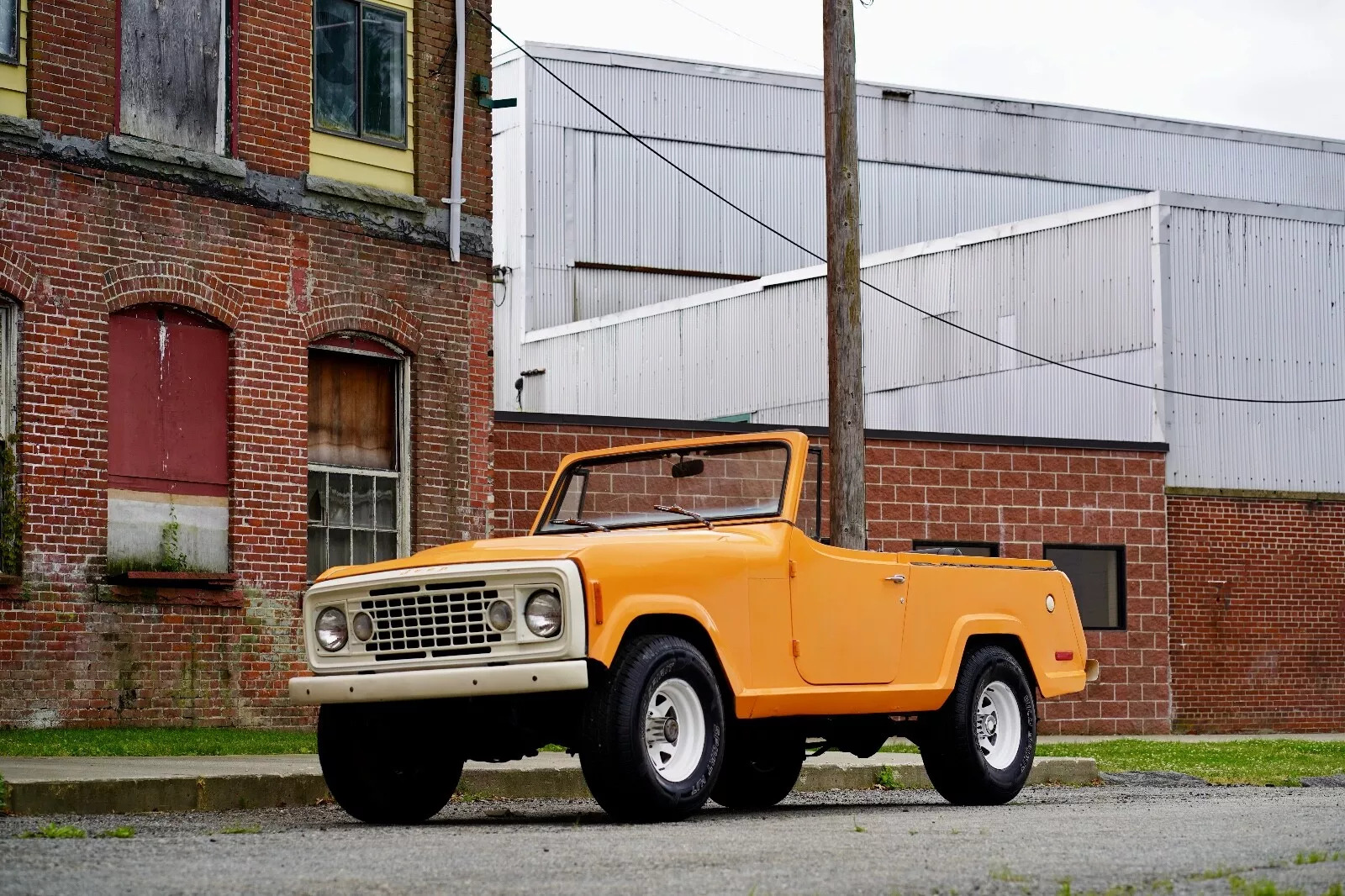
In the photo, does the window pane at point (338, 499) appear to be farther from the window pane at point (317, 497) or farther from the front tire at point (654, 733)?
the front tire at point (654, 733)

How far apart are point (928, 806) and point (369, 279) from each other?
27.7ft

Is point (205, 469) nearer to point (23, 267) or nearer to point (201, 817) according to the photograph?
point (23, 267)

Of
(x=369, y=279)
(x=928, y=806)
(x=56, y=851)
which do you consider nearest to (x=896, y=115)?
(x=369, y=279)

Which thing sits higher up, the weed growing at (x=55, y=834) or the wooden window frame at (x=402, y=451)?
the wooden window frame at (x=402, y=451)

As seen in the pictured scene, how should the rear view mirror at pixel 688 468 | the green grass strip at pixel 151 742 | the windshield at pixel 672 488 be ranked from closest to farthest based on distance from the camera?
the windshield at pixel 672 488 < the rear view mirror at pixel 688 468 < the green grass strip at pixel 151 742

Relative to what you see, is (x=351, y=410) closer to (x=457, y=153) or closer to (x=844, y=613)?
(x=457, y=153)

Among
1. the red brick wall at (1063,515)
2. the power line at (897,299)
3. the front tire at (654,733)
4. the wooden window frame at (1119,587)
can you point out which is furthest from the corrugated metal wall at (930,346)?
the front tire at (654,733)

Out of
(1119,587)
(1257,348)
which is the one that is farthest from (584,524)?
(1257,348)

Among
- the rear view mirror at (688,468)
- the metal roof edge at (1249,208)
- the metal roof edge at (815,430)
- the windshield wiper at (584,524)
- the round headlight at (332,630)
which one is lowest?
the round headlight at (332,630)

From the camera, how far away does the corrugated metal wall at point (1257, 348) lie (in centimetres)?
2505

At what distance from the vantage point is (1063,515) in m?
22.3

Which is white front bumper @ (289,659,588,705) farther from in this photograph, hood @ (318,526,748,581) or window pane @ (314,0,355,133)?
window pane @ (314,0,355,133)

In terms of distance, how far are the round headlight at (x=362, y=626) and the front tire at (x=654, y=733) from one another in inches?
48.5

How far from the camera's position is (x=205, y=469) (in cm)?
1636
